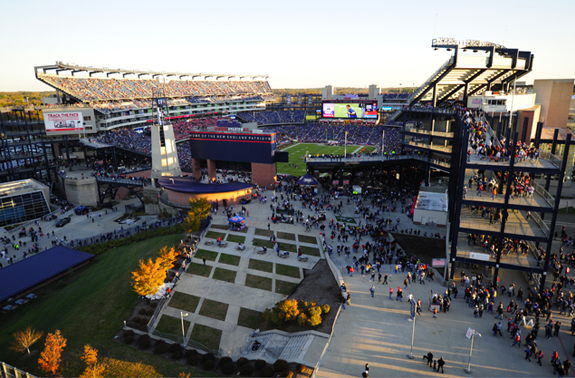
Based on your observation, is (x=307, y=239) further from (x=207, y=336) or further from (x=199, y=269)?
(x=207, y=336)

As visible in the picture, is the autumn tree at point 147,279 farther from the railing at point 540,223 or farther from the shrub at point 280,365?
the railing at point 540,223

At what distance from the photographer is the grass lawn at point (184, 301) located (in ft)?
88.9

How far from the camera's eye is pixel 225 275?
1198 inches

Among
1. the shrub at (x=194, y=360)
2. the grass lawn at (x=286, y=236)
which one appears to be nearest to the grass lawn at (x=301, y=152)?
the grass lawn at (x=286, y=236)

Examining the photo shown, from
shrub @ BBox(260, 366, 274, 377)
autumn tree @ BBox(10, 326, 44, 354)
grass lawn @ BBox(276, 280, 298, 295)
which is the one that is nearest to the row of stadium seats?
grass lawn @ BBox(276, 280, 298, 295)

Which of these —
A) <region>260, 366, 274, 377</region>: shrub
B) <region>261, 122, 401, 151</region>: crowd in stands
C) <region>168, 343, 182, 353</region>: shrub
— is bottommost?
<region>168, 343, 182, 353</region>: shrub

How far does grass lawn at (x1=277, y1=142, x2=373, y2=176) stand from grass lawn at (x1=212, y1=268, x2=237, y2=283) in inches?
1515

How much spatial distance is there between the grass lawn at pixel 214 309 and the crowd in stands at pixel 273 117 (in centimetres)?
11543

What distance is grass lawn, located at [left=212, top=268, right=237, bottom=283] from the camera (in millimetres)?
29950

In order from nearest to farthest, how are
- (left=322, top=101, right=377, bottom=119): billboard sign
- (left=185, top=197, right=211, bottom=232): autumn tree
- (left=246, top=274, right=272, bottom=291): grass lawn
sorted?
(left=246, top=274, right=272, bottom=291): grass lawn → (left=185, top=197, right=211, bottom=232): autumn tree → (left=322, top=101, right=377, bottom=119): billboard sign

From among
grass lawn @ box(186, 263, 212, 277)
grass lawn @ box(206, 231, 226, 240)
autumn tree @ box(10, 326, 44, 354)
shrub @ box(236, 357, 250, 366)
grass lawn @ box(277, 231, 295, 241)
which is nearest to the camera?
shrub @ box(236, 357, 250, 366)

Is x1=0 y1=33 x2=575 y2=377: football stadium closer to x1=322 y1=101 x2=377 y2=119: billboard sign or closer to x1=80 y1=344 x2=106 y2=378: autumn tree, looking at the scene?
x1=80 y1=344 x2=106 y2=378: autumn tree

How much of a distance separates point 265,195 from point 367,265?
24.0 m

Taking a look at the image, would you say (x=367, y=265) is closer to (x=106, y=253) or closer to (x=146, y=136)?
(x=106, y=253)
